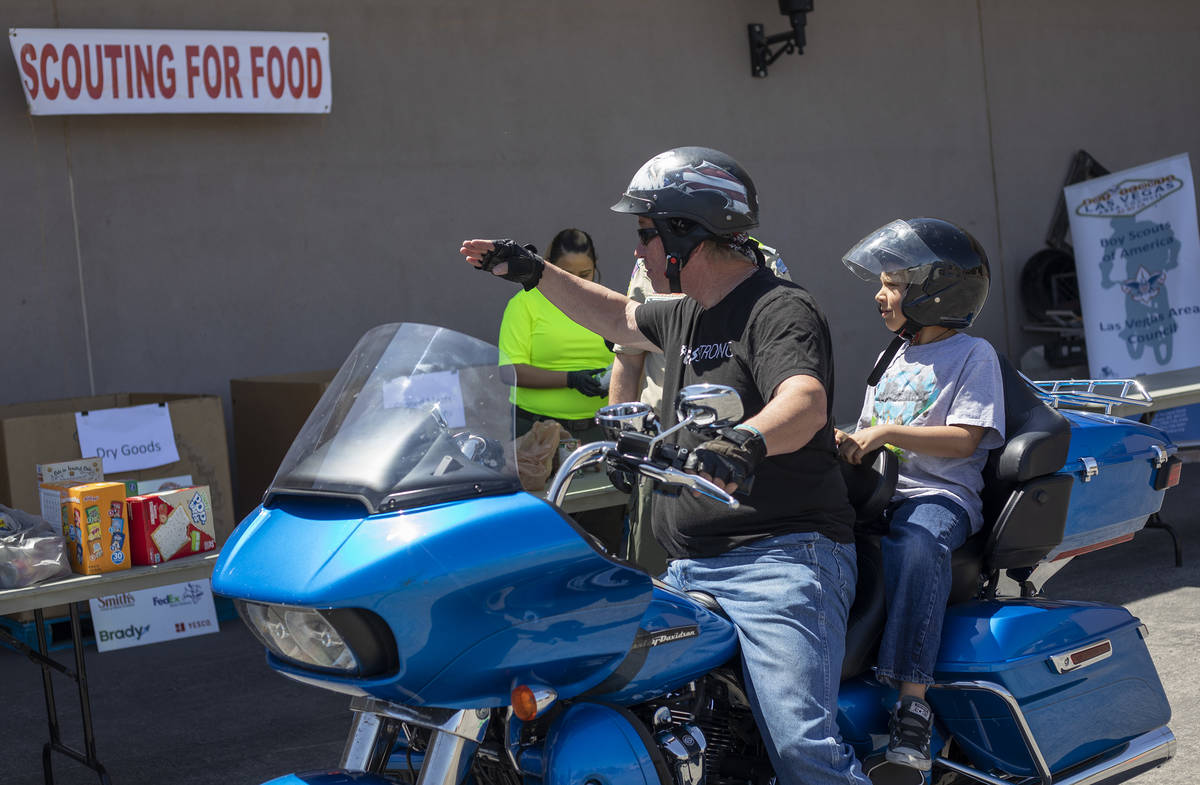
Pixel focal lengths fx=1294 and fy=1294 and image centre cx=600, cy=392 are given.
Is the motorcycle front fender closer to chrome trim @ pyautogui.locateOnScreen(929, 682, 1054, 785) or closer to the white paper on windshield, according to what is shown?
the white paper on windshield

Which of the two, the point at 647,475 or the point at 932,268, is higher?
the point at 932,268

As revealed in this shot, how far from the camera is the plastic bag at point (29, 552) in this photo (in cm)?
390

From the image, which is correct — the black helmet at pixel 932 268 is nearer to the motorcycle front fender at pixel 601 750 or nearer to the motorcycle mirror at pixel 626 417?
the motorcycle mirror at pixel 626 417

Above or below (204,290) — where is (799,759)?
below

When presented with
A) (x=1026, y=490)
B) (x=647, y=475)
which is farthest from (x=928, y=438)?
(x=647, y=475)

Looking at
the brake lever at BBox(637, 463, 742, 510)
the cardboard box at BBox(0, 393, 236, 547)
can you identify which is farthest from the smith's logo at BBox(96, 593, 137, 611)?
the brake lever at BBox(637, 463, 742, 510)

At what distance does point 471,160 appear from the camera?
8008 millimetres

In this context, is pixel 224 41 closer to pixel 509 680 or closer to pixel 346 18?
pixel 346 18

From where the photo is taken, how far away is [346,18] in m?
7.53

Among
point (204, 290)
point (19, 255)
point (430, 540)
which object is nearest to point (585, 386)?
point (204, 290)

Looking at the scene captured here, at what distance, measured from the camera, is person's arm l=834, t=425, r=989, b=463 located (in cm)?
320

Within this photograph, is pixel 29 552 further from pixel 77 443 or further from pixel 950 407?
pixel 950 407

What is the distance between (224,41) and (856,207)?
4833 mm

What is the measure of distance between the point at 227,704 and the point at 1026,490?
3535 mm
